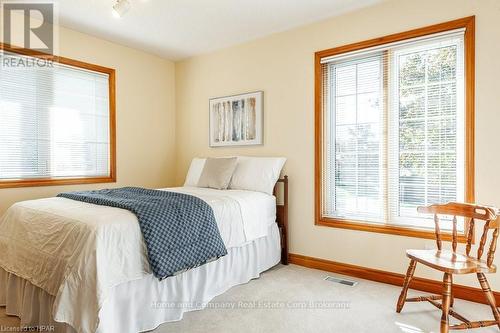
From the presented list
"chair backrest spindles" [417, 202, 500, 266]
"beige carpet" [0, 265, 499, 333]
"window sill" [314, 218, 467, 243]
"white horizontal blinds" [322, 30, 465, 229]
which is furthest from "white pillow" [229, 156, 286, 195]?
"chair backrest spindles" [417, 202, 500, 266]

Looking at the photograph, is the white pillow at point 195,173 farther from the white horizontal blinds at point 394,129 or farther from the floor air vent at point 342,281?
the floor air vent at point 342,281

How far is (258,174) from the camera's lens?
3.37 meters

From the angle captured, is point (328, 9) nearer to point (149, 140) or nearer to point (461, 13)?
point (461, 13)

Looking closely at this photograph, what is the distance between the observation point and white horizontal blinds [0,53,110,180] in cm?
308

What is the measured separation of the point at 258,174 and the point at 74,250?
1.95 metres

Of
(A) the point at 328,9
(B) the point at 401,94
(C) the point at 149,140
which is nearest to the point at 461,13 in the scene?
(B) the point at 401,94

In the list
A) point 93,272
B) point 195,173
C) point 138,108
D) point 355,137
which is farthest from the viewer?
point 138,108

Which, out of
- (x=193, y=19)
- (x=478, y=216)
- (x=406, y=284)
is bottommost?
(x=406, y=284)

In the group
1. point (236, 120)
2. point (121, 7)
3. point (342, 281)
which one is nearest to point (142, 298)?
point (342, 281)

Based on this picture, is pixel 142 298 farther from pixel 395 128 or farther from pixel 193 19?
pixel 193 19

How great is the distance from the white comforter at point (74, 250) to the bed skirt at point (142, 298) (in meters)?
0.09

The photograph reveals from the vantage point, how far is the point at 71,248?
1.84 m

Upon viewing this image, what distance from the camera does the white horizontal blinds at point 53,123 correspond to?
10.1 ft

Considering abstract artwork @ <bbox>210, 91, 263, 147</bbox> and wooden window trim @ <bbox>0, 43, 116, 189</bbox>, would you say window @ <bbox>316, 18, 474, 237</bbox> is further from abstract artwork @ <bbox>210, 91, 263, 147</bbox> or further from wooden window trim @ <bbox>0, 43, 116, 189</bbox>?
wooden window trim @ <bbox>0, 43, 116, 189</bbox>
